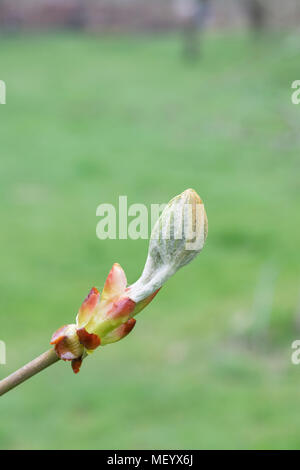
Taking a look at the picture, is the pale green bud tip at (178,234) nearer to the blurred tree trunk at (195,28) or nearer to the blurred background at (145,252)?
the blurred background at (145,252)

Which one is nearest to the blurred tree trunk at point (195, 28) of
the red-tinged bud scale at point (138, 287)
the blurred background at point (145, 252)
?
the blurred background at point (145, 252)

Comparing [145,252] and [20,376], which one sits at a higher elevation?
[145,252]

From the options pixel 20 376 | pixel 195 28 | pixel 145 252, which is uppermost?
pixel 195 28

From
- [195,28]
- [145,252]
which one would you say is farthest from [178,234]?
[195,28]

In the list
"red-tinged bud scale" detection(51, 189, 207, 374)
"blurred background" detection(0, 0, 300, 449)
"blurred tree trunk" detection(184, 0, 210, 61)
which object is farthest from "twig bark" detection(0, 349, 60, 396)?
"blurred tree trunk" detection(184, 0, 210, 61)

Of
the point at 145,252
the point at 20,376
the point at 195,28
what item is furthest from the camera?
the point at 195,28

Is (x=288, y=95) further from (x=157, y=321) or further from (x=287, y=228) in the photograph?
(x=287, y=228)

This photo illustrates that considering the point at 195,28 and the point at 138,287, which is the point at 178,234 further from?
the point at 195,28

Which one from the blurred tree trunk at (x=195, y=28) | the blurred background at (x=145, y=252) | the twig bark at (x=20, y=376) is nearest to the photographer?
the twig bark at (x=20, y=376)

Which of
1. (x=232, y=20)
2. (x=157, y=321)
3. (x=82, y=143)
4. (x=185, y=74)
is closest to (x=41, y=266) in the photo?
(x=157, y=321)
